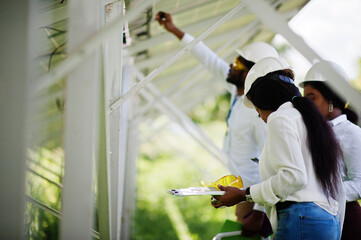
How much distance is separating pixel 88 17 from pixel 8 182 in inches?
23.0

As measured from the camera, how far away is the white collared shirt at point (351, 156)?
1902 mm

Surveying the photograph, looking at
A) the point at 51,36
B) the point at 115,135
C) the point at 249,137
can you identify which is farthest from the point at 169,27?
the point at 115,135

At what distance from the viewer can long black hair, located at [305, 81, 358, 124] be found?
2184 mm

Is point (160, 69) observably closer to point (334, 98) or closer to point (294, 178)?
point (294, 178)

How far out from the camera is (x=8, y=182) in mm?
1197

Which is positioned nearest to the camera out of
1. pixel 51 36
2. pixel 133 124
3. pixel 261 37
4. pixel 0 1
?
pixel 0 1

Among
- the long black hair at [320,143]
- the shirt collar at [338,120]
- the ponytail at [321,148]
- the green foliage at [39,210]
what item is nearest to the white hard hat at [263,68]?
the long black hair at [320,143]

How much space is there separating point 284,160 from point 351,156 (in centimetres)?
68

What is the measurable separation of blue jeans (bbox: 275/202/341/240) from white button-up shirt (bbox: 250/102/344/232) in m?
0.03

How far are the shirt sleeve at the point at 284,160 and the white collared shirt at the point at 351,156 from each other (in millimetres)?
577

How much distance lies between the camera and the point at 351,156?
1.95m

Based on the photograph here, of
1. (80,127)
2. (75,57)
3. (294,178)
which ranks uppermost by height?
(75,57)

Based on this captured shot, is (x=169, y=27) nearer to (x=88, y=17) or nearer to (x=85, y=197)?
(x=88, y=17)

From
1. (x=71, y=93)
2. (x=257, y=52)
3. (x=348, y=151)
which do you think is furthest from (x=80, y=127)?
(x=257, y=52)
